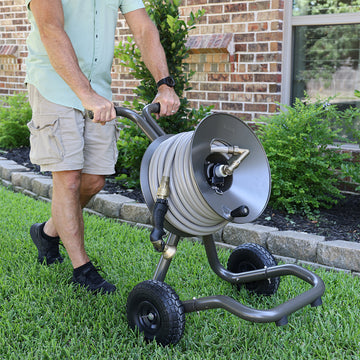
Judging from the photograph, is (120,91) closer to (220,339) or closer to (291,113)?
(291,113)

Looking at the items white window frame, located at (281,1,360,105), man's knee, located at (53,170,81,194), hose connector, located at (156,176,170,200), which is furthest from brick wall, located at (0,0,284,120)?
hose connector, located at (156,176,170,200)

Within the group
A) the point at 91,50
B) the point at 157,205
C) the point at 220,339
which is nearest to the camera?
the point at 157,205

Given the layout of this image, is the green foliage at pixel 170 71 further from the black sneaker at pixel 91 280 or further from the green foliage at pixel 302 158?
the black sneaker at pixel 91 280

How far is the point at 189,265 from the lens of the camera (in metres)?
3.48

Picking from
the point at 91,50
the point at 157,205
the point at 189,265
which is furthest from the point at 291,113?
the point at 157,205

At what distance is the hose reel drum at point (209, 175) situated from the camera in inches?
93.0

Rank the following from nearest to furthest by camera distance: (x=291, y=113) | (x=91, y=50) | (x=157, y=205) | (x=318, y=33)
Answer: (x=157, y=205) < (x=91, y=50) < (x=291, y=113) < (x=318, y=33)

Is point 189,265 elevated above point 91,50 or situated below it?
below

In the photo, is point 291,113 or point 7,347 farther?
point 291,113

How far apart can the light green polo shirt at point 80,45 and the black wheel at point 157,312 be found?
3.76 feet

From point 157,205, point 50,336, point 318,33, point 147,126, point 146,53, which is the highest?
point 318,33

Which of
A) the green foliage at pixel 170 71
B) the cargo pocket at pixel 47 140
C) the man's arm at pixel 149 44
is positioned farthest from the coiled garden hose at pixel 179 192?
the green foliage at pixel 170 71

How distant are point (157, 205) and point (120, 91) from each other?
4.46 meters

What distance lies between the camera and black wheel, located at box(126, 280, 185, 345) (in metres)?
2.43
